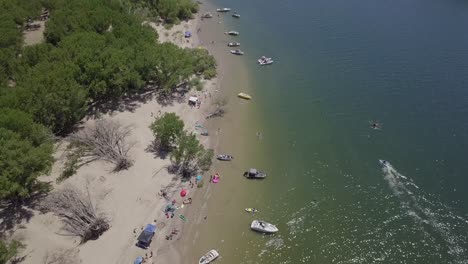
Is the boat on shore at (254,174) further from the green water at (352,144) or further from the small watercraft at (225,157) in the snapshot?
the small watercraft at (225,157)

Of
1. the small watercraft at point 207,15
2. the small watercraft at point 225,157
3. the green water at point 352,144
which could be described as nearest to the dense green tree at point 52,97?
the small watercraft at point 225,157

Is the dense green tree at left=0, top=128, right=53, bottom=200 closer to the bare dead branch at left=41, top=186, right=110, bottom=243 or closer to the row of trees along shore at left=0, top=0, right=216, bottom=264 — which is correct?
the row of trees along shore at left=0, top=0, right=216, bottom=264

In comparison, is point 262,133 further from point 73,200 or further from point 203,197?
point 73,200

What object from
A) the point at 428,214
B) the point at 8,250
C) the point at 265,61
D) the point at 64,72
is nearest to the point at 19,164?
the point at 8,250

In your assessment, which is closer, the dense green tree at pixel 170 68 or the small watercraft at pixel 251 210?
the small watercraft at pixel 251 210

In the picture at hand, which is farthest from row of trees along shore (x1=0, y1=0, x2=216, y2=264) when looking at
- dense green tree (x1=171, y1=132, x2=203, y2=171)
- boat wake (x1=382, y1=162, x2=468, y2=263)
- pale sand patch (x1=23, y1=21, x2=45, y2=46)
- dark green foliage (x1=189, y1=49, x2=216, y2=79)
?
boat wake (x1=382, y1=162, x2=468, y2=263)

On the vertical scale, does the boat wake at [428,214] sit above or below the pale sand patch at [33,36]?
below

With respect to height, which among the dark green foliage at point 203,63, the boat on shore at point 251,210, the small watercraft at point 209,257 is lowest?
the small watercraft at point 209,257

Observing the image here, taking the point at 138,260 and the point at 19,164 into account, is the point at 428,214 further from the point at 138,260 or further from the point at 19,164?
the point at 19,164

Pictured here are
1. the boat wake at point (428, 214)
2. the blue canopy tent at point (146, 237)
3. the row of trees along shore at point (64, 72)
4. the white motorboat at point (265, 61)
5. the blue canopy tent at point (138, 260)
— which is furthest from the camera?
the white motorboat at point (265, 61)
